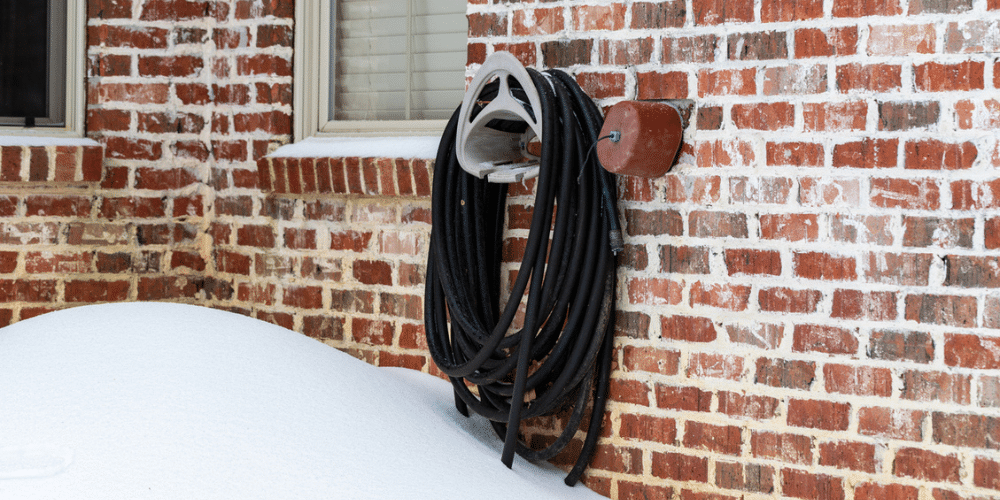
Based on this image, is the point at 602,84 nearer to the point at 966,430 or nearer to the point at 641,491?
the point at 641,491

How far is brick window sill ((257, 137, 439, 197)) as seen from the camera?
2391mm

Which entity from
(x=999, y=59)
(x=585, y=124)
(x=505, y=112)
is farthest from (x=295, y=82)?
(x=999, y=59)

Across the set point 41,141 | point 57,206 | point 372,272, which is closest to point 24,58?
point 41,141

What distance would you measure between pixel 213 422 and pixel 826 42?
1636 millimetres

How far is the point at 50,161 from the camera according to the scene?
8.52 feet

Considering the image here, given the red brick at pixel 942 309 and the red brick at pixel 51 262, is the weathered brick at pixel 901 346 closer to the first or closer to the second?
the red brick at pixel 942 309

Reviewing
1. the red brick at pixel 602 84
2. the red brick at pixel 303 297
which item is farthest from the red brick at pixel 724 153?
the red brick at pixel 303 297

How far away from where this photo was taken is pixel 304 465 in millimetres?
1546

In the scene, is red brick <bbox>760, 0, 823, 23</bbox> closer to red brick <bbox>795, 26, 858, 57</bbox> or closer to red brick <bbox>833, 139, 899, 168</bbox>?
red brick <bbox>795, 26, 858, 57</bbox>

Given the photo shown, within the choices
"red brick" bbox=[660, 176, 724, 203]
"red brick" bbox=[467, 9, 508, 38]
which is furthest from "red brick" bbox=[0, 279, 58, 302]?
"red brick" bbox=[660, 176, 724, 203]

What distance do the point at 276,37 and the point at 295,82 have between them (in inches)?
6.8

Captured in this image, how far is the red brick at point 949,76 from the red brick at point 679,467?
1039 millimetres

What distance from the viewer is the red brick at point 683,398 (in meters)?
1.94

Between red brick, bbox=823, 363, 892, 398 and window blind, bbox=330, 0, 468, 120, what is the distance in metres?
1.44
